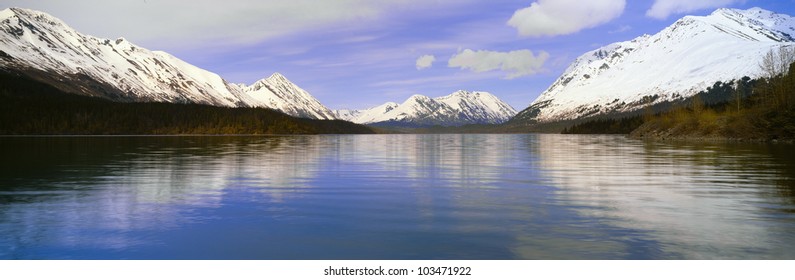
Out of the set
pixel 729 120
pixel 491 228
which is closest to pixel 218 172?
pixel 491 228

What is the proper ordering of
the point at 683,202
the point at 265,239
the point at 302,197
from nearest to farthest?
the point at 265,239 → the point at 683,202 → the point at 302,197

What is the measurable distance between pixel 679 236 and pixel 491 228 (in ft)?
16.2

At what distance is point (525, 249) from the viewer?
1431 cm

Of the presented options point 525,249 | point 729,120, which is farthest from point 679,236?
point 729,120

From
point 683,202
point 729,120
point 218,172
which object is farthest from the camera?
point 729,120

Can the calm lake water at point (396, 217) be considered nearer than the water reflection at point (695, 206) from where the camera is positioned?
Yes

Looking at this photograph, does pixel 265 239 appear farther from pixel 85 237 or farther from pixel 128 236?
pixel 85 237

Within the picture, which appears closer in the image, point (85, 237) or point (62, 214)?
point (85, 237)

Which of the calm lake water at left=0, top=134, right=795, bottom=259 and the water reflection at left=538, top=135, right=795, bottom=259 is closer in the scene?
the calm lake water at left=0, top=134, right=795, bottom=259

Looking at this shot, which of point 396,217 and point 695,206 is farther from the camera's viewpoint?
point 695,206

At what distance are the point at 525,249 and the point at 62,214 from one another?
15.0 m
